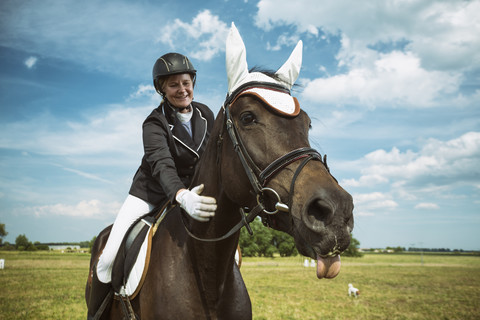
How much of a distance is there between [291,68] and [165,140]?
5.18 ft

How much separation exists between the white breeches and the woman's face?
1.32m

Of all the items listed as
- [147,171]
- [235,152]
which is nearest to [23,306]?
[147,171]

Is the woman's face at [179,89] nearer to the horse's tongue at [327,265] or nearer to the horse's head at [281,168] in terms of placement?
the horse's head at [281,168]

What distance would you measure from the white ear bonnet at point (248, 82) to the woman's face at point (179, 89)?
3.56 ft

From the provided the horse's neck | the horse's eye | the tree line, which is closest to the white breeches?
the horse's neck

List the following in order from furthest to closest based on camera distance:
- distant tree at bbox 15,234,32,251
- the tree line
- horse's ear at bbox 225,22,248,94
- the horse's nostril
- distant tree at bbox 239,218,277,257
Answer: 1. distant tree at bbox 15,234,32,251
2. distant tree at bbox 239,218,277,257
3. the tree line
4. horse's ear at bbox 225,22,248,94
5. the horse's nostril

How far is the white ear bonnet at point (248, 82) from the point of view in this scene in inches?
108

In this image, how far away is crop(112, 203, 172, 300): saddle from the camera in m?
3.46

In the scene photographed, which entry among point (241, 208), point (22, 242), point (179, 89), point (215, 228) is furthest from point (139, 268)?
point (22, 242)

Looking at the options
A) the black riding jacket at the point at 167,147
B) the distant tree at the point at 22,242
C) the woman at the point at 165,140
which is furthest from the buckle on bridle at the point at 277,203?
the distant tree at the point at 22,242

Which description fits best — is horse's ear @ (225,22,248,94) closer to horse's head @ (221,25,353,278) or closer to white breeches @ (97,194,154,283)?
horse's head @ (221,25,353,278)

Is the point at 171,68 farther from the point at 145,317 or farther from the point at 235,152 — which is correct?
the point at 145,317

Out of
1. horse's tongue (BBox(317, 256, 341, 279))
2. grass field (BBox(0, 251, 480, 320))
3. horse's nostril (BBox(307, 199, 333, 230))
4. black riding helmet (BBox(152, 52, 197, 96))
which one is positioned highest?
black riding helmet (BBox(152, 52, 197, 96))

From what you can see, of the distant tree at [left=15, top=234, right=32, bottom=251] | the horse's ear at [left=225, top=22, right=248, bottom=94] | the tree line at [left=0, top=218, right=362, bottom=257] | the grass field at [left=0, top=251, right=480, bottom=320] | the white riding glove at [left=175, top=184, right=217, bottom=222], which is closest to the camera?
the white riding glove at [left=175, top=184, right=217, bottom=222]
